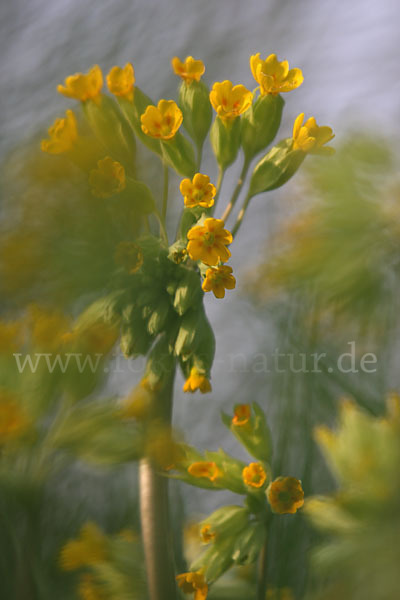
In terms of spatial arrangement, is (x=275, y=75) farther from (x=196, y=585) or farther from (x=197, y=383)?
(x=196, y=585)

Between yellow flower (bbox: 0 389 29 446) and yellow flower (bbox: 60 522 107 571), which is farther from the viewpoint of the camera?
yellow flower (bbox: 60 522 107 571)

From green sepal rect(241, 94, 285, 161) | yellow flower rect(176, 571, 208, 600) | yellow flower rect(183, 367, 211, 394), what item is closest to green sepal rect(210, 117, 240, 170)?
green sepal rect(241, 94, 285, 161)

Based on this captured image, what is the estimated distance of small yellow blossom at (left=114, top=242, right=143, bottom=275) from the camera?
33cm

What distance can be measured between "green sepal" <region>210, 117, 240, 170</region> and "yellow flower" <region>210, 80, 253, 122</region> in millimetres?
16

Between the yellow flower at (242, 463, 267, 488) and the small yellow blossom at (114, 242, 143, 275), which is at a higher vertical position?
the small yellow blossom at (114, 242, 143, 275)

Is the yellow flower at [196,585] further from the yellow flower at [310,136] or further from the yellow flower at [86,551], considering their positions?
the yellow flower at [310,136]

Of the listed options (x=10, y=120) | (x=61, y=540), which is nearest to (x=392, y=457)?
(x=61, y=540)

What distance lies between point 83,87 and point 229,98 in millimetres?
92

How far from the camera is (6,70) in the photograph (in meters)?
0.56

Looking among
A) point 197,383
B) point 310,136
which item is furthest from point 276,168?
point 197,383

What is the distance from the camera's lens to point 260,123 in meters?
0.40

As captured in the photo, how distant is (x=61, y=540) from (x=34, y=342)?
203 mm

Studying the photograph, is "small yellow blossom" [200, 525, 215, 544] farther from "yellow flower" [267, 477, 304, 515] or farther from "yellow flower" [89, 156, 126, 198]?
"yellow flower" [89, 156, 126, 198]

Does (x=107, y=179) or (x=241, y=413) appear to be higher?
(x=107, y=179)
